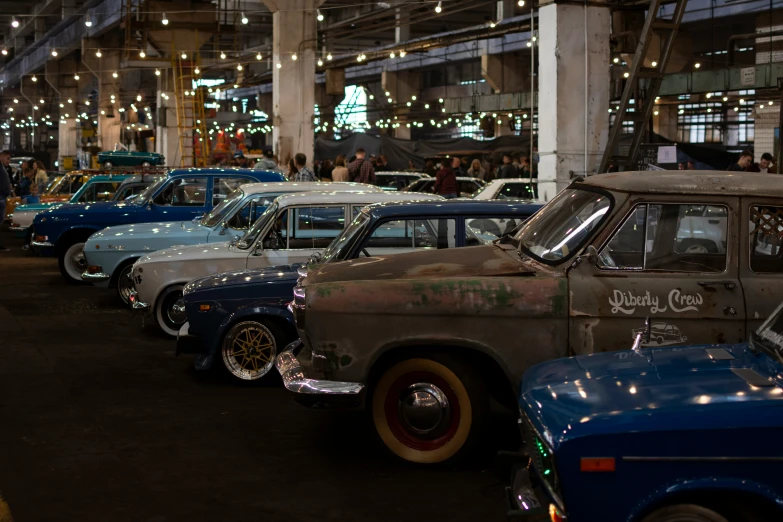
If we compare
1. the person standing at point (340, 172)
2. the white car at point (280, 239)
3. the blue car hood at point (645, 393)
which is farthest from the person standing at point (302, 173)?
the blue car hood at point (645, 393)

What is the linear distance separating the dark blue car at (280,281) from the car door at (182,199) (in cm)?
647

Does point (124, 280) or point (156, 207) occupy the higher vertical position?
point (156, 207)

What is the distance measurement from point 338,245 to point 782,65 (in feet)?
60.4

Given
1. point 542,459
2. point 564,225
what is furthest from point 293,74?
point 542,459

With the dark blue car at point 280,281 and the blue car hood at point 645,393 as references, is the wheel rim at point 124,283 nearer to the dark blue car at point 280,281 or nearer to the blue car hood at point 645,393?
the dark blue car at point 280,281

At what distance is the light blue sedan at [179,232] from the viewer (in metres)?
11.6

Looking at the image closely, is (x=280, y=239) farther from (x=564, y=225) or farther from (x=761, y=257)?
(x=761, y=257)

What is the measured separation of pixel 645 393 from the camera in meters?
3.90

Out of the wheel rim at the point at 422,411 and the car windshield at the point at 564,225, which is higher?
the car windshield at the point at 564,225

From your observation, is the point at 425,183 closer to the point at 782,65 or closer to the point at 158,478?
the point at 782,65

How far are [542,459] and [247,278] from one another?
472 centimetres

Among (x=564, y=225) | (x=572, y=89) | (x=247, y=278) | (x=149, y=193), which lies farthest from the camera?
(x=149, y=193)

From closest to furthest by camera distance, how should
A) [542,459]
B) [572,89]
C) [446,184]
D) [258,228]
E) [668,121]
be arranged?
1. [542,459]
2. [258,228]
3. [572,89]
4. [446,184]
5. [668,121]

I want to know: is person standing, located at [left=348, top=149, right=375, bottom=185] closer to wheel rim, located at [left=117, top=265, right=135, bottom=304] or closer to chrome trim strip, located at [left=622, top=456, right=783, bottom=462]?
wheel rim, located at [left=117, top=265, right=135, bottom=304]
